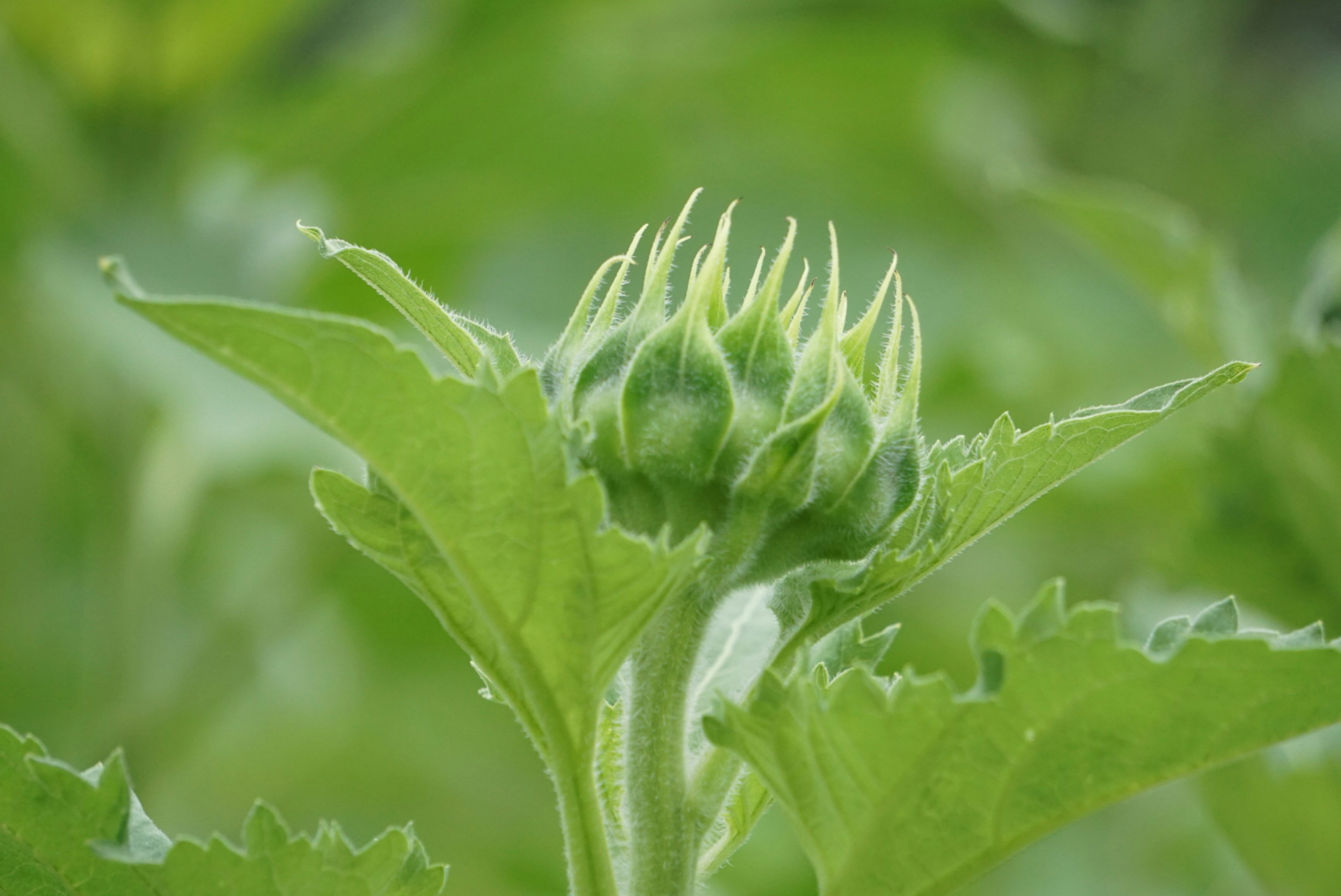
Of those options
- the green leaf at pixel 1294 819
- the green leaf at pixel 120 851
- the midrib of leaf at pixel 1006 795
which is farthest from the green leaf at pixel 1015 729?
the green leaf at pixel 1294 819

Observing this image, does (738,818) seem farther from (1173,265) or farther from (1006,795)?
(1173,265)

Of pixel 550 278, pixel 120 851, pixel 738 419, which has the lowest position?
pixel 120 851

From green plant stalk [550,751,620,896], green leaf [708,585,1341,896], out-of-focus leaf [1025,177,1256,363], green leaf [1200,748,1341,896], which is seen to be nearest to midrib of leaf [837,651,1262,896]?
green leaf [708,585,1341,896]

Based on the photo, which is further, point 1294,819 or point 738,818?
point 1294,819

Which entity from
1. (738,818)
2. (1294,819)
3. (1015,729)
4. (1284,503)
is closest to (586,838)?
(738,818)

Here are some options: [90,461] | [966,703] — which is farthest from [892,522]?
[90,461]
